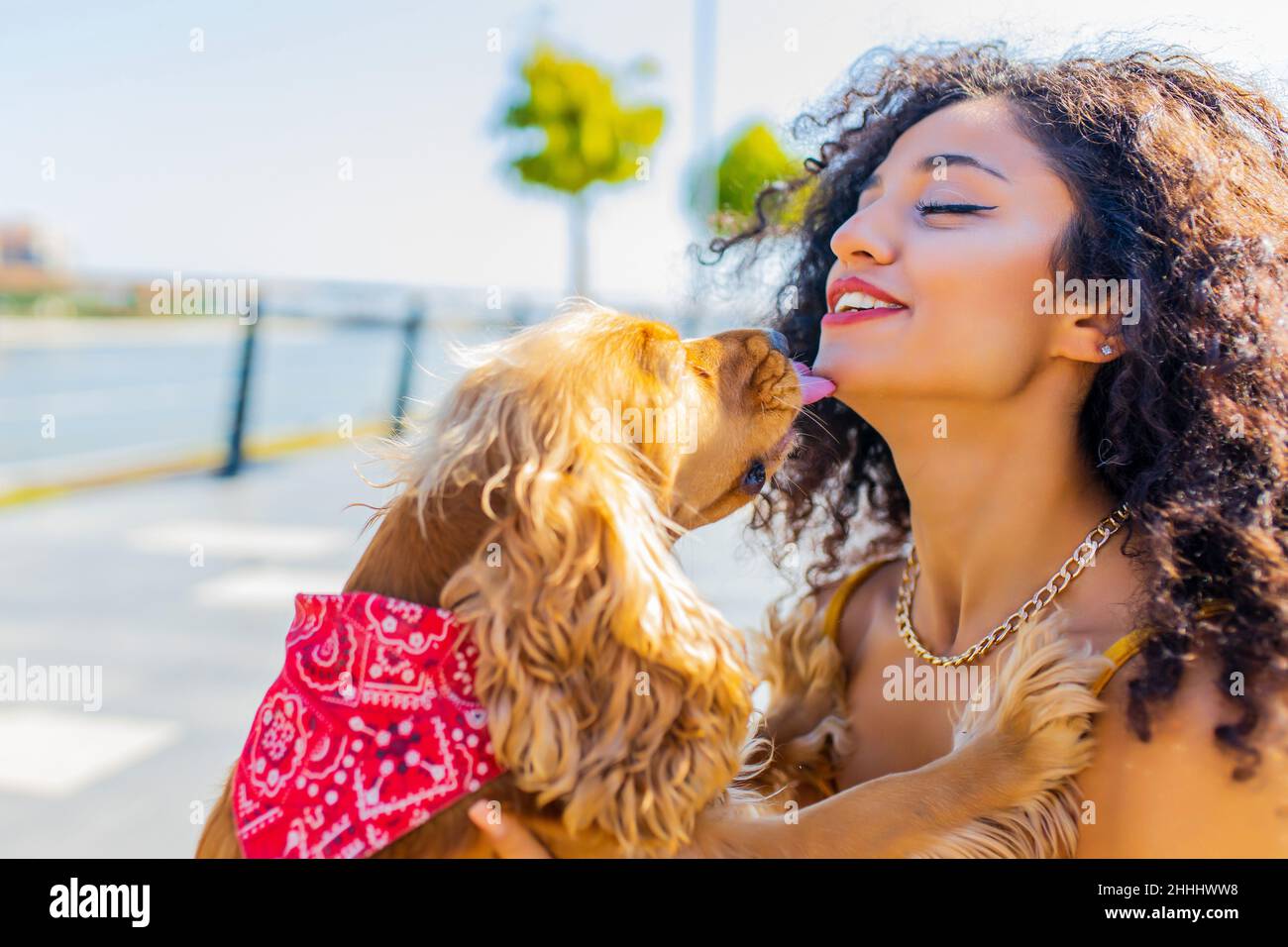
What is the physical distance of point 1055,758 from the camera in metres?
1.74

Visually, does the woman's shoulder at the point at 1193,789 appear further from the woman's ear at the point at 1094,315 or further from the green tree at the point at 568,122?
the green tree at the point at 568,122

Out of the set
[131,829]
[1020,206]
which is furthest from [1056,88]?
[131,829]

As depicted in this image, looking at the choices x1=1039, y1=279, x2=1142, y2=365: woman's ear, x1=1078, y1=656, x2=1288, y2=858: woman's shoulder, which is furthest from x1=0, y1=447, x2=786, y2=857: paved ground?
x1=1078, y1=656, x2=1288, y2=858: woman's shoulder

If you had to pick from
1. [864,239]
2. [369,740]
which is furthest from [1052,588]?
[369,740]

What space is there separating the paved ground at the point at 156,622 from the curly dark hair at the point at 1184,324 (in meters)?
0.88

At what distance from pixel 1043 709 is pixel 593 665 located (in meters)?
0.70

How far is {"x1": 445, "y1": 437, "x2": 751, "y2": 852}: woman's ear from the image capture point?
1.57m

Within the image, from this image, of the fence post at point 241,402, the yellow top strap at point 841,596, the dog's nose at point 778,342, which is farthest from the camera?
the fence post at point 241,402

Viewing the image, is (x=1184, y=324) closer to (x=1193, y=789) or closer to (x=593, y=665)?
(x=1193, y=789)

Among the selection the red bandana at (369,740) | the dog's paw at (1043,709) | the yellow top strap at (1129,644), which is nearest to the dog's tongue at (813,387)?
the dog's paw at (1043,709)

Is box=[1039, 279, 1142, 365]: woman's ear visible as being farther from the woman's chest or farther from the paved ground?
the paved ground

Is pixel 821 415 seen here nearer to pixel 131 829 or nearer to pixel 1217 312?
pixel 1217 312

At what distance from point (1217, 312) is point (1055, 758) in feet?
2.55

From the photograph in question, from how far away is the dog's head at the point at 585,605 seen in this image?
5.16 ft
